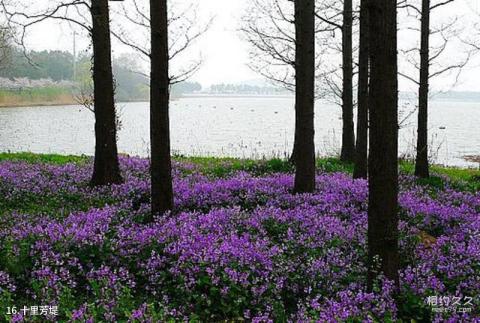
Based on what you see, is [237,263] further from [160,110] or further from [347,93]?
[347,93]

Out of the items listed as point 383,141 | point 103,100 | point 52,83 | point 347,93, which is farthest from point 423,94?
point 52,83

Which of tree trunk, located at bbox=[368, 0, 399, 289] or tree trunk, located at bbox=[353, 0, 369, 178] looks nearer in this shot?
tree trunk, located at bbox=[368, 0, 399, 289]

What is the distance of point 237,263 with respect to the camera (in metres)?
6.14

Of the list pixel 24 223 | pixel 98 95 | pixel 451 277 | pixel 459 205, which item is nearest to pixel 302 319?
pixel 451 277

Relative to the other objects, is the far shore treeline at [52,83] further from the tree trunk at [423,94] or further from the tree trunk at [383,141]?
the tree trunk at [383,141]

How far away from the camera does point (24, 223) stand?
26.2ft

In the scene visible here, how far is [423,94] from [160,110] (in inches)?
342

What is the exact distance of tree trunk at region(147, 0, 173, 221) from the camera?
8.13 meters

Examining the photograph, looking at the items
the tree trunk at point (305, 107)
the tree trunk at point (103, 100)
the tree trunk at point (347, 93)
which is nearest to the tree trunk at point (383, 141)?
the tree trunk at point (305, 107)

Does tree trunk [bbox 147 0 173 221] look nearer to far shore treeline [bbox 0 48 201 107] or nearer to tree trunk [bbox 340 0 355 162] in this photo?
tree trunk [bbox 340 0 355 162]

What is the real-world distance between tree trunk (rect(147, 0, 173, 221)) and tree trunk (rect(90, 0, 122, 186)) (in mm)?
3437

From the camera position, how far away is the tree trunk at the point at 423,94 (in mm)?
13719

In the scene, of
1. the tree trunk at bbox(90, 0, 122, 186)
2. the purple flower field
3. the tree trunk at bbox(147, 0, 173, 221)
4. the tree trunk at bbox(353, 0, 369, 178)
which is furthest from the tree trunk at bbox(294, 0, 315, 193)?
the tree trunk at bbox(90, 0, 122, 186)

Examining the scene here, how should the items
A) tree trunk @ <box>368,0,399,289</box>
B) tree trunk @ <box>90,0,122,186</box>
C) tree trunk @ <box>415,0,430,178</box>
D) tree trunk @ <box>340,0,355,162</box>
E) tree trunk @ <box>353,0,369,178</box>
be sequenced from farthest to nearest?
tree trunk @ <box>340,0,355,162</box> → tree trunk @ <box>415,0,430,178</box> → tree trunk @ <box>353,0,369,178</box> → tree trunk @ <box>90,0,122,186</box> → tree trunk @ <box>368,0,399,289</box>
